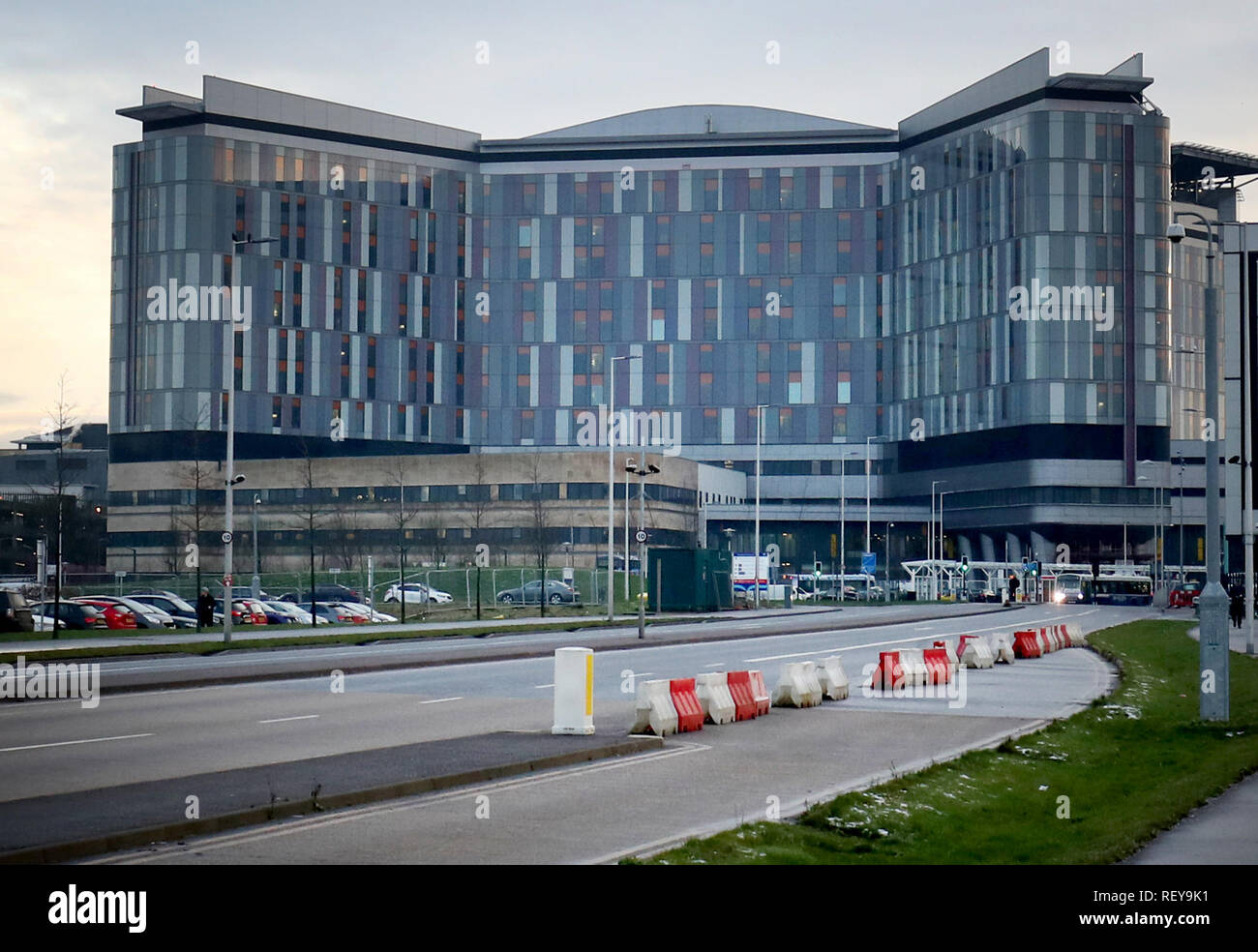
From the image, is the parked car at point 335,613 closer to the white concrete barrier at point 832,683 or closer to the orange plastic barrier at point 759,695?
the white concrete barrier at point 832,683

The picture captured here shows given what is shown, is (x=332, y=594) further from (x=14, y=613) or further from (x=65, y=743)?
(x=65, y=743)

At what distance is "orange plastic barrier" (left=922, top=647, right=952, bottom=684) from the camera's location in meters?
30.4

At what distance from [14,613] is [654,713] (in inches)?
1338

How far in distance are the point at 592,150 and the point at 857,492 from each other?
41286 mm

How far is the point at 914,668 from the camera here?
30016mm

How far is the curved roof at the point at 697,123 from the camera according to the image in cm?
14712

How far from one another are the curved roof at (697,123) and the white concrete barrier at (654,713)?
12902cm

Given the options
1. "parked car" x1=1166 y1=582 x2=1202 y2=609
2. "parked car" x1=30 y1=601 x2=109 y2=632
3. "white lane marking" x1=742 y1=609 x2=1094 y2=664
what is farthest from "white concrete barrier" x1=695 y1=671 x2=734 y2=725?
"parked car" x1=1166 y1=582 x2=1202 y2=609

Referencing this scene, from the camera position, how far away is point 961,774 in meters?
16.8

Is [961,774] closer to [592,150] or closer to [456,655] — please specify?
[456,655]

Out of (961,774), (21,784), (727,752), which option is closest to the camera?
(21,784)

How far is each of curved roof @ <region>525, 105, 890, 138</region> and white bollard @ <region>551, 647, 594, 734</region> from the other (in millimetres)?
129793

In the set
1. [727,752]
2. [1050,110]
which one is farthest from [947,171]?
[727,752]

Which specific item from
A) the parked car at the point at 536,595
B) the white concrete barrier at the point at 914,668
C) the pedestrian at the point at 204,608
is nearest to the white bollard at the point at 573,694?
the white concrete barrier at the point at 914,668
